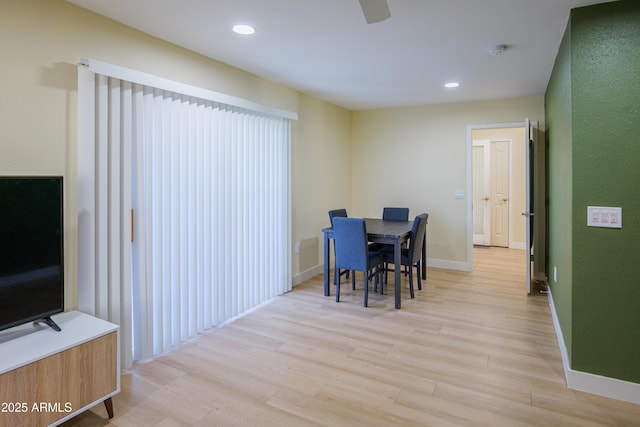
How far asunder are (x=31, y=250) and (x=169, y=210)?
105cm

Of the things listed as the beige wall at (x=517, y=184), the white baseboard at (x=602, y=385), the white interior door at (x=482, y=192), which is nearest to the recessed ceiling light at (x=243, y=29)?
the white baseboard at (x=602, y=385)

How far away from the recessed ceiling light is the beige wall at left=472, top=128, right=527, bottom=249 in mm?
5737

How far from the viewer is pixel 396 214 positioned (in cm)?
527

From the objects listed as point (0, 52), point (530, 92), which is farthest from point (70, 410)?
point (530, 92)

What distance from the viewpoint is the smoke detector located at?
10.0ft

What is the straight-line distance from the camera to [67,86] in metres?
2.26

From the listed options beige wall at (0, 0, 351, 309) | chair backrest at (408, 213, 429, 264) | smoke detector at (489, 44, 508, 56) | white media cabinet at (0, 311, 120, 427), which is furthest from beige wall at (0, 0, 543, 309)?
smoke detector at (489, 44, 508, 56)

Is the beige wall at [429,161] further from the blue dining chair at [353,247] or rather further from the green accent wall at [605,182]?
the green accent wall at [605,182]

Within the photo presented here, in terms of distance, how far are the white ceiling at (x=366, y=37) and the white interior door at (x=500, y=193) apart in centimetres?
311

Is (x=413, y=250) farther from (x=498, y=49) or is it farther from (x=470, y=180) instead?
(x=498, y=49)

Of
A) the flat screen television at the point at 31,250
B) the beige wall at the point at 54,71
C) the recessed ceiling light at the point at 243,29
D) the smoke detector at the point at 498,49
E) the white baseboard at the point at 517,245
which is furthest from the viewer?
the white baseboard at the point at 517,245

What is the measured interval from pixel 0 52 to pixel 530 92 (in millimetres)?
5290

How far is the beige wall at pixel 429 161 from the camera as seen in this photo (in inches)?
211

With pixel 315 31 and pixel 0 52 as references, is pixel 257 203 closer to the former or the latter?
pixel 315 31
